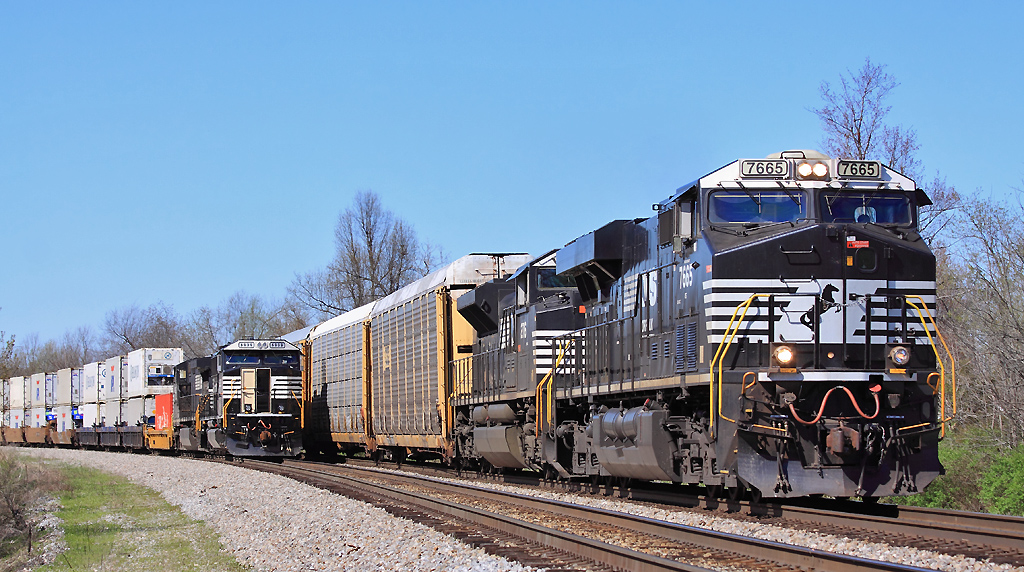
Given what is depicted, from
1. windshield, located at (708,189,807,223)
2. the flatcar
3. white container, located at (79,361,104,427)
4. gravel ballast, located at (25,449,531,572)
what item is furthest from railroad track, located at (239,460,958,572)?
white container, located at (79,361,104,427)

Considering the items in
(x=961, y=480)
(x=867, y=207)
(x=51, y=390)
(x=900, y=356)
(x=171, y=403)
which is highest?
(x=867, y=207)

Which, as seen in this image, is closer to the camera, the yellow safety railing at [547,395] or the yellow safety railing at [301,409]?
the yellow safety railing at [547,395]

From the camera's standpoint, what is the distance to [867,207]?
10.4 m

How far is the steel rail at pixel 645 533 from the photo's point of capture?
22.6ft

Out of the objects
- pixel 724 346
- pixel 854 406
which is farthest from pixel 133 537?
pixel 854 406

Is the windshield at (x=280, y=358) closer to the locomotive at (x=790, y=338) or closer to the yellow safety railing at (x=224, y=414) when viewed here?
the yellow safety railing at (x=224, y=414)

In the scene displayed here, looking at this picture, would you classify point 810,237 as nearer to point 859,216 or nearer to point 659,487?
point 859,216

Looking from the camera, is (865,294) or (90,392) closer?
(865,294)

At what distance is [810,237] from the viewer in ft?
32.9

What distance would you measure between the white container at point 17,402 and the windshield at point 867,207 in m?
51.8

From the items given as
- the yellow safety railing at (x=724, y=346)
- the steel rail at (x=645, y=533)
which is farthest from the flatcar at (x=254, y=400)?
the yellow safety railing at (x=724, y=346)

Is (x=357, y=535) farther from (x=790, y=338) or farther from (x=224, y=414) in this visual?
(x=224, y=414)

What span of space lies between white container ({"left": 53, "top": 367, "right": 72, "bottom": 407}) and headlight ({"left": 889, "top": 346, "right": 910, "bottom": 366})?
145ft

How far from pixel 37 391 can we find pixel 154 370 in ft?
54.2
